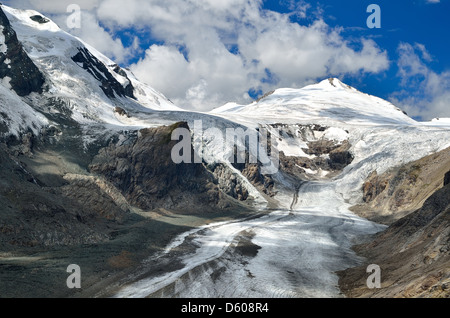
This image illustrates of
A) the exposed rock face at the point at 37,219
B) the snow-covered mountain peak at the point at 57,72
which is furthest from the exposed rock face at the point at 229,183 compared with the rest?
the exposed rock face at the point at 37,219

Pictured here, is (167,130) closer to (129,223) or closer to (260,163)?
(129,223)

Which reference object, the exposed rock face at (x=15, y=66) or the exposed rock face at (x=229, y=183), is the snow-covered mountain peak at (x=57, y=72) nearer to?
the exposed rock face at (x=15, y=66)

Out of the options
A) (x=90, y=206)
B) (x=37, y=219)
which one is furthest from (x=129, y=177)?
(x=37, y=219)

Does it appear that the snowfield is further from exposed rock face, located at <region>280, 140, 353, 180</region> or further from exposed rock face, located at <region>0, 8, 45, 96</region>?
exposed rock face, located at <region>0, 8, 45, 96</region>

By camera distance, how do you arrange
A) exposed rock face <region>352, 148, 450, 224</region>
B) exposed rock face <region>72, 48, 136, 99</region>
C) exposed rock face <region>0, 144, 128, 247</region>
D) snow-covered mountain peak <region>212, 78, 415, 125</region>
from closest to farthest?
1. exposed rock face <region>0, 144, 128, 247</region>
2. exposed rock face <region>352, 148, 450, 224</region>
3. exposed rock face <region>72, 48, 136, 99</region>
4. snow-covered mountain peak <region>212, 78, 415, 125</region>

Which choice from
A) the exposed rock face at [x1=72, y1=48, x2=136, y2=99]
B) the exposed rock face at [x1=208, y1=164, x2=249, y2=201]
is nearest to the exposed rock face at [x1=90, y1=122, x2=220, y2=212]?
the exposed rock face at [x1=208, y1=164, x2=249, y2=201]

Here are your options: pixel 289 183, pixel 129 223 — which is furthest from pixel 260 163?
pixel 129 223
